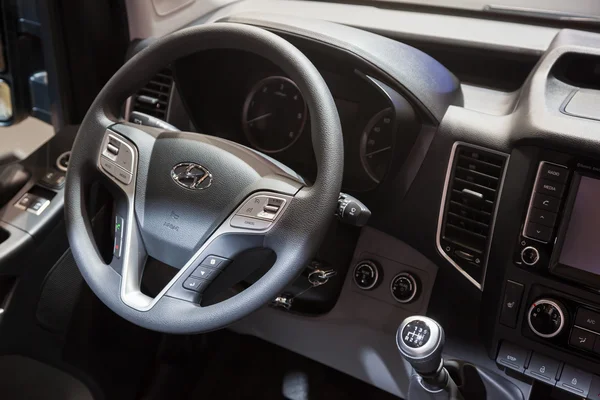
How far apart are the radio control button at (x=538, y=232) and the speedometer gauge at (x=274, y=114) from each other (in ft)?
1.72

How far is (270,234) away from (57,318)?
32.3 inches

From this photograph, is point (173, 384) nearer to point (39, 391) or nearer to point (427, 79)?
point (39, 391)

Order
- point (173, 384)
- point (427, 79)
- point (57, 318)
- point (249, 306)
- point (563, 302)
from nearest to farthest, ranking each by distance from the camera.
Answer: point (249, 306) < point (563, 302) < point (427, 79) < point (57, 318) < point (173, 384)

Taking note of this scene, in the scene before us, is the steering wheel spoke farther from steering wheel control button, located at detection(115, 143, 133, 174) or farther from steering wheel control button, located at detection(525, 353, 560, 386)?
steering wheel control button, located at detection(525, 353, 560, 386)

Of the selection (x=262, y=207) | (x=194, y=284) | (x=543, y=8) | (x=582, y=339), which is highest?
(x=543, y=8)

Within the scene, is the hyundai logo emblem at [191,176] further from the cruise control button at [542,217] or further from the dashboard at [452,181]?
the cruise control button at [542,217]

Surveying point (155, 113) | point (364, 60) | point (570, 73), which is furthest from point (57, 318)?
point (570, 73)

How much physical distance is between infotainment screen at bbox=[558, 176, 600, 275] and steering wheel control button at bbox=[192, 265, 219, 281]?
0.58 metres

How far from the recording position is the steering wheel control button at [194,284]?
2.89ft

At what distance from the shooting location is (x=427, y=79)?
1.12m

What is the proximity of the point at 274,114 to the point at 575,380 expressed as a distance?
807 mm

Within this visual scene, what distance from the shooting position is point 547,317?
1.01m

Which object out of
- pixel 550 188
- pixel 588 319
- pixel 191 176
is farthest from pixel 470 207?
pixel 191 176

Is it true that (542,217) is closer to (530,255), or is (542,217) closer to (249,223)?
(530,255)
